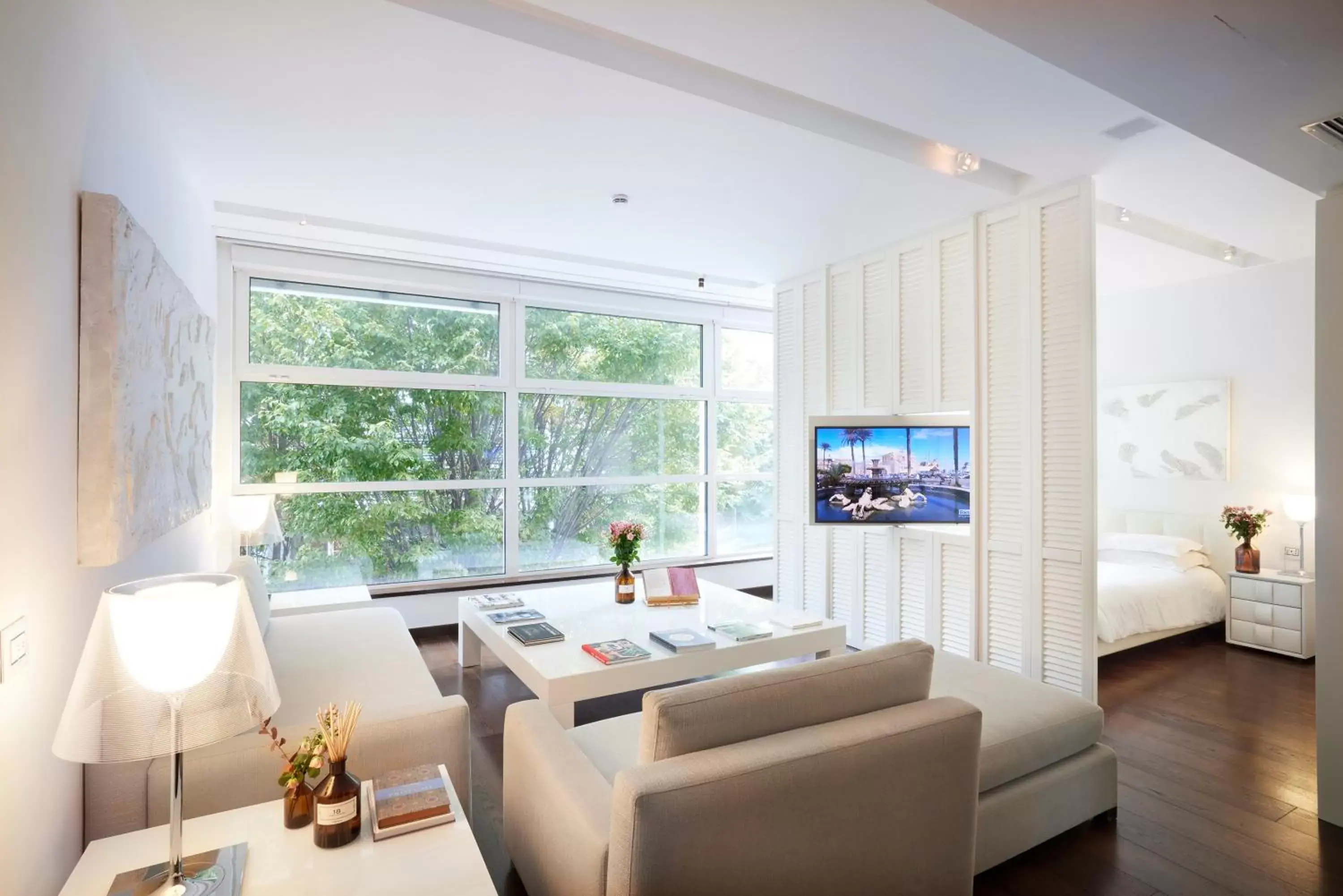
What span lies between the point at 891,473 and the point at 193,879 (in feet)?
11.7

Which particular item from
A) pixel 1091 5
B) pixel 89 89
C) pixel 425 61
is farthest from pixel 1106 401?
pixel 89 89

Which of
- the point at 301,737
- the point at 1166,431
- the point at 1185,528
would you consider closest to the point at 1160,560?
the point at 1185,528

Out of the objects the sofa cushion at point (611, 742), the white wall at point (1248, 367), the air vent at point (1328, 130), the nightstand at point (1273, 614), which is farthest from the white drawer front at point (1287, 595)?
the sofa cushion at point (611, 742)

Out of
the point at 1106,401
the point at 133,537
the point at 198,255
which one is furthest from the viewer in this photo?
Answer: the point at 1106,401

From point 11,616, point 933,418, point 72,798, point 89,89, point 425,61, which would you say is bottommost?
point 72,798

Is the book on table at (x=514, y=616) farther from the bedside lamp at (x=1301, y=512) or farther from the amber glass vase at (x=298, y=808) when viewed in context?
the bedside lamp at (x=1301, y=512)

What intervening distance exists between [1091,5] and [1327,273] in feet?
5.57

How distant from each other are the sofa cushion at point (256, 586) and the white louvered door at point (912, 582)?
3400 mm

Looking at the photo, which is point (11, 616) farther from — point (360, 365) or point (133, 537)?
point (360, 365)

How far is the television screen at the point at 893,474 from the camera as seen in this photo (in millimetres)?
3867

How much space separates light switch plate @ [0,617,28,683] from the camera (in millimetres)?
1299

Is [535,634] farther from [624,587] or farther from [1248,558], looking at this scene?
[1248,558]

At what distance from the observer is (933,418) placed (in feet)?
13.6

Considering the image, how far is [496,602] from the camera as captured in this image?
3.76 metres
